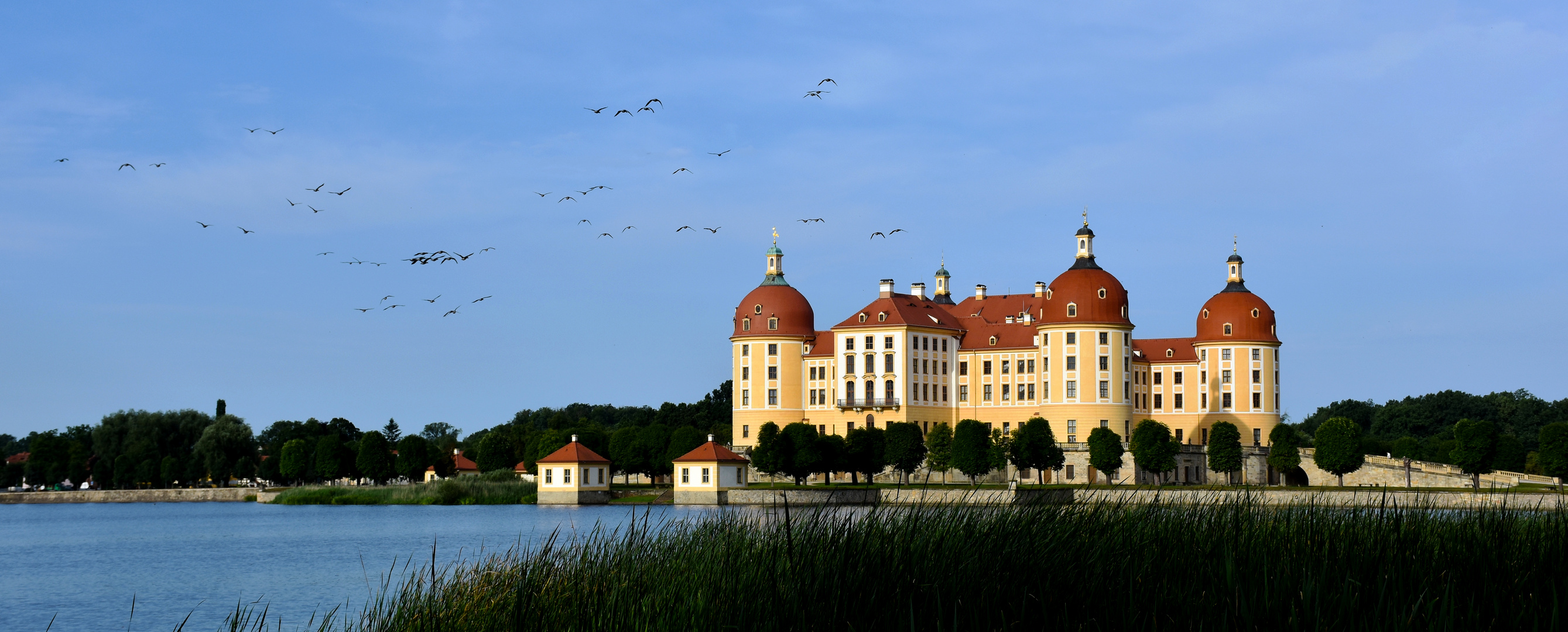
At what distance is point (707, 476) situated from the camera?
7519 cm

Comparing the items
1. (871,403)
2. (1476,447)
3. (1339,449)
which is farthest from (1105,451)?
(871,403)

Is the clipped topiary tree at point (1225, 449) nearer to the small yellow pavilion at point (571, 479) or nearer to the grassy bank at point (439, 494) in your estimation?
the small yellow pavilion at point (571, 479)

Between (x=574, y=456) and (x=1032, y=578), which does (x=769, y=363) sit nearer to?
(x=574, y=456)

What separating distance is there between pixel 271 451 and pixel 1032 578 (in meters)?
104

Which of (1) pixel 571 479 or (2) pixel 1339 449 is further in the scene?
(1) pixel 571 479

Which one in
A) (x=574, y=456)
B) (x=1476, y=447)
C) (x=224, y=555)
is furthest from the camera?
(x=574, y=456)

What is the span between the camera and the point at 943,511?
50.1ft

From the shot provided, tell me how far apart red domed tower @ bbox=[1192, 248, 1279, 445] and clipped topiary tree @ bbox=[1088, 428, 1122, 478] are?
14.7m

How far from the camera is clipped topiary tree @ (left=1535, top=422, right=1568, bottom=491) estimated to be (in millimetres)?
62219

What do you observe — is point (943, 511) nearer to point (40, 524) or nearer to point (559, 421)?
point (40, 524)

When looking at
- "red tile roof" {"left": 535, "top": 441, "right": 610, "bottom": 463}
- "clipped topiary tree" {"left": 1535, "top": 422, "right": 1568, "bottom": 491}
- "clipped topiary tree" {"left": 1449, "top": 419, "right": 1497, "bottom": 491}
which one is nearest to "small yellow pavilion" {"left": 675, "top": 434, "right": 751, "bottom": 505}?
"red tile roof" {"left": 535, "top": 441, "right": 610, "bottom": 463}

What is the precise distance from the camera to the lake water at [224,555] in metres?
28.4

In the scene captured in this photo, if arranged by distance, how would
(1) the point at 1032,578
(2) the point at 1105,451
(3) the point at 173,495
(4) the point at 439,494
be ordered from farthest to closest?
(3) the point at 173,495, (4) the point at 439,494, (2) the point at 1105,451, (1) the point at 1032,578

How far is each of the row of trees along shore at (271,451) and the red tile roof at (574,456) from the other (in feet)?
28.7
